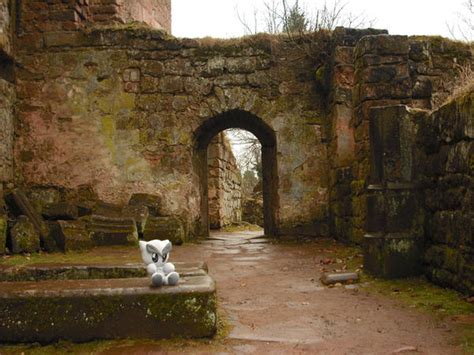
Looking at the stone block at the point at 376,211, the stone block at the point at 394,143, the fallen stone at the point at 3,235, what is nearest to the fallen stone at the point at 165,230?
the fallen stone at the point at 3,235

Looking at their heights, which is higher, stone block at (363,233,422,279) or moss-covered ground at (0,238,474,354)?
stone block at (363,233,422,279)

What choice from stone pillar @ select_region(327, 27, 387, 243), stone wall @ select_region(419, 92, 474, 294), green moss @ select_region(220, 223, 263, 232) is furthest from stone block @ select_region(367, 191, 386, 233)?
green moss @ select_region(220, 223, 263, 232)

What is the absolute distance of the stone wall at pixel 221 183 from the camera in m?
12.5

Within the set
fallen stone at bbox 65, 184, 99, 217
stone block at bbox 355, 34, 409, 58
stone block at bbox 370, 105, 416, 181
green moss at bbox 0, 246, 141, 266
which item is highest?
stone block at bbox 355, 34, 409, 58

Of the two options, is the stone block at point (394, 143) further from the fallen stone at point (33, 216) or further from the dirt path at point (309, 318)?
the fallen stone at point (33, 216)

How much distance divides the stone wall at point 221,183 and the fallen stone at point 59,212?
5022mm

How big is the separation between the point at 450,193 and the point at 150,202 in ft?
18.1

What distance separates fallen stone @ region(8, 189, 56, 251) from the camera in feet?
22.4

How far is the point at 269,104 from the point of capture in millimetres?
8695

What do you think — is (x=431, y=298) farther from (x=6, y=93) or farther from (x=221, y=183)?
(x=221, y=183)

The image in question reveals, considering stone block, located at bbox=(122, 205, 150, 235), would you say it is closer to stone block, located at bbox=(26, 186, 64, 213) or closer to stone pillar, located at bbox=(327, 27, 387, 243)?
stone block, located at bbox=(26, 186, 64, 213)

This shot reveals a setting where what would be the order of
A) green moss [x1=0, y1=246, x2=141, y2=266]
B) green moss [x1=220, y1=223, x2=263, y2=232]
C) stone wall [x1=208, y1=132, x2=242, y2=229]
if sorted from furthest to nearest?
green moss [x1=220, y1=223, x2=263, y2=232] → stone wall [x1=208, y1=132, x2=242, y2=229] → green moss [x1=0, y1=246, x2=141, y2=266]

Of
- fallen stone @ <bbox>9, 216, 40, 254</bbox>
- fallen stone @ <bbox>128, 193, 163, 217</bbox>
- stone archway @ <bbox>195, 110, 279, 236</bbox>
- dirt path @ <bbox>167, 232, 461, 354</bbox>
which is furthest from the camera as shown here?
stone archway @ <bbox>195, 110, 279, 236</bbox>

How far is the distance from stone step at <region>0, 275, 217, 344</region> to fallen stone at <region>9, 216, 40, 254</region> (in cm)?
399
